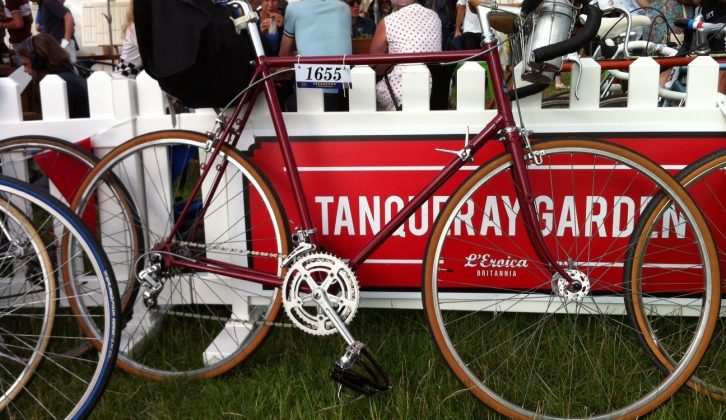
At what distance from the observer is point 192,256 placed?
8.28ft

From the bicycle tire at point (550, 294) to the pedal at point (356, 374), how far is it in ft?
0.77

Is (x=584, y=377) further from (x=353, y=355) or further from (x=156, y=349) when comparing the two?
(x=156, y=349)

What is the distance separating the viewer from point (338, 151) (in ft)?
8.57

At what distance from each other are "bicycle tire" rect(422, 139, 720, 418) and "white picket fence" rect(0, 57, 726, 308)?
186 mm

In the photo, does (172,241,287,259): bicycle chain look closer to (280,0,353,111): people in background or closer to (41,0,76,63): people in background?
(280,0,353,111): people in background

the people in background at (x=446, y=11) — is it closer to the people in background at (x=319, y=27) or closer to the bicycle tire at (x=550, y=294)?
the people in background at (x=319, y=27)

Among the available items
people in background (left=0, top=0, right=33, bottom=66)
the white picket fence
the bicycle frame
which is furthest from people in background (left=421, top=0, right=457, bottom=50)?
the bicycle frame

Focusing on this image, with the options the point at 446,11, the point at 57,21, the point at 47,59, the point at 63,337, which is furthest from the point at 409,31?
the point at 446,11

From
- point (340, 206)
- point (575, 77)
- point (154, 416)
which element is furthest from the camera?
point (340, 206)

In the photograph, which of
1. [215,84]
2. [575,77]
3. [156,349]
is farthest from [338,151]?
[156,349]

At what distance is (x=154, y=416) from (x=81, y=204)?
2.73 feet

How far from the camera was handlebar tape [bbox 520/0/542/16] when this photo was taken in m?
2.11

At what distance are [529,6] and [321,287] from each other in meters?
1.12

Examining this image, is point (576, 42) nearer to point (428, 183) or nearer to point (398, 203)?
point (428, 183)
